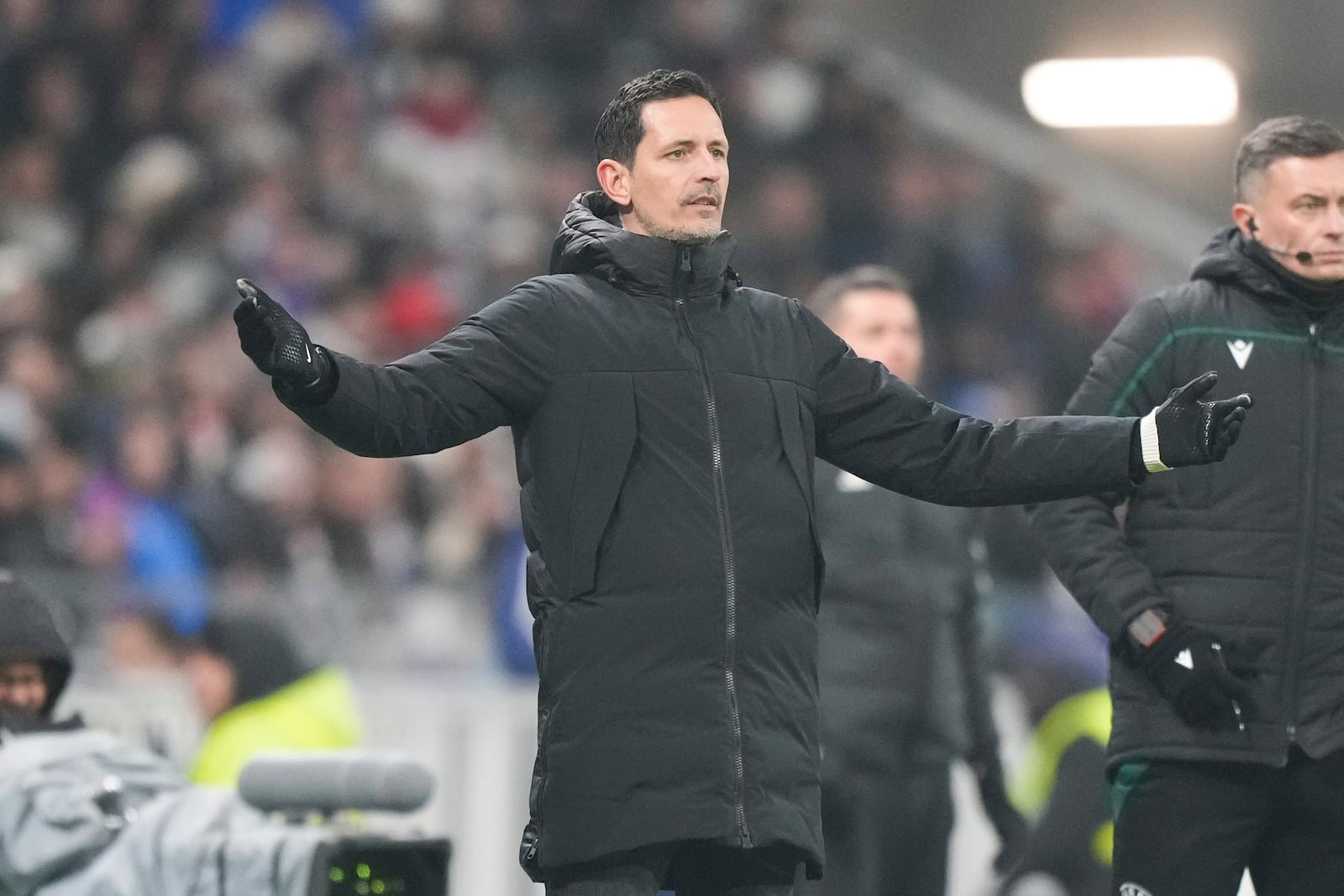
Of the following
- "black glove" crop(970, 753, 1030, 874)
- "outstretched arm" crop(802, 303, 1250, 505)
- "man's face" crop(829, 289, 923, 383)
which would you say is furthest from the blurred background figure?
"outstretched arm" crop(802, 303, 1250, 505)

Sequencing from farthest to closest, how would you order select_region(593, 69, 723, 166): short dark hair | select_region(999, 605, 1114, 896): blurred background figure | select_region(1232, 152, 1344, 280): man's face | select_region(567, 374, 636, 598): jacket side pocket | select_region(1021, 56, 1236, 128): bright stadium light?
select_region(1021, 56, 1236, 128): bright stadium light
select_region(999, 605, 1114, 896): blurred background figure
select_region(1232, 152, 1344, 280): man's face
select_region(593, 69, 723, 166): short dark hair
select_region(567, 374, 636, 598): jacket side pocket

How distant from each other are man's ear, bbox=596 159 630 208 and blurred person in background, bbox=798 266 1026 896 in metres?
1.77

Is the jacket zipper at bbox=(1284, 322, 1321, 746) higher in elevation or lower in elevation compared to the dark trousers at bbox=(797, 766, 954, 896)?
higher

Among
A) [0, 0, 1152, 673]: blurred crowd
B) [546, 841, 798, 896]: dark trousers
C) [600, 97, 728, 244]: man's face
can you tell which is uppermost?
[0, 0, 1152, 673]: blurred crowd

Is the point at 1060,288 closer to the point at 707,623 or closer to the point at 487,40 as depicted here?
the point at 487,40

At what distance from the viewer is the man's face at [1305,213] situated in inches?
160

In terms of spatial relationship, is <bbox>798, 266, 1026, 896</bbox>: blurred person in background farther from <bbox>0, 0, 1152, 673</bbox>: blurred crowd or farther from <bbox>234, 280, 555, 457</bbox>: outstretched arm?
<bbox>0, 0, 1152, 673</bbox>: blurred crowd

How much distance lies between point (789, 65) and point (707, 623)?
31.0 feet

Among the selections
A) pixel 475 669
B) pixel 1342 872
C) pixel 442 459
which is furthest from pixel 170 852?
pixel 442 459

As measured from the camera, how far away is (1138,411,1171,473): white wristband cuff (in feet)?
11.5

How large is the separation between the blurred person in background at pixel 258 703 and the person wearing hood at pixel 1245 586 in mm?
3131

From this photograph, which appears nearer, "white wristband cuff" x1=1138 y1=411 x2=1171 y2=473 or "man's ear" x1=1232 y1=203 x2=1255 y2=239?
"white wristband cuff" x1=1138 y1=411 x2=1171 y2=473

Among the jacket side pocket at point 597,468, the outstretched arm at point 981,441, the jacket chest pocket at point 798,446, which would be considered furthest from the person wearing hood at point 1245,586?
the jacket side pocket at point 597,468

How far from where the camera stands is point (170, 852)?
4.67 m
